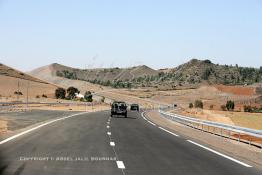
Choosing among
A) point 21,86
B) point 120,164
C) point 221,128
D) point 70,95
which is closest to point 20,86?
point 21,86

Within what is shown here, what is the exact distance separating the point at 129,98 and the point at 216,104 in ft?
89.9

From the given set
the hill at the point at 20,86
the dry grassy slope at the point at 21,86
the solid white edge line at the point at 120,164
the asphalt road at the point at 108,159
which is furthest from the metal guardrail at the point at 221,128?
the dry grassy slope at the point at 21,86

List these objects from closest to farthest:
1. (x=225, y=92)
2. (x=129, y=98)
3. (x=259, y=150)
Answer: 1. (x=259, y=150)
2. (x=129, y=98)
3. (x=225, y=92)

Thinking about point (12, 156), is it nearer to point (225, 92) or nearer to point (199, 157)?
point (199, 157)

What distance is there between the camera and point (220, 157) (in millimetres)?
17328

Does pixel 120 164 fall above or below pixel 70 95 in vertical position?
below

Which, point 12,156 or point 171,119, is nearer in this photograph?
point 12,156

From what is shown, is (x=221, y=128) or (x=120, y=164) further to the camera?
(x=221, y=128)

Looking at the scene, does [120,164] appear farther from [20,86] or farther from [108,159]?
[20,86]

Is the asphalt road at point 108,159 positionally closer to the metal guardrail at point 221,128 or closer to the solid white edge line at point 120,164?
the solid white edge line at point 120,164

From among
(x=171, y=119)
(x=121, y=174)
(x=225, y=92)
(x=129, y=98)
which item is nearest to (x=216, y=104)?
(x=129, y=98)

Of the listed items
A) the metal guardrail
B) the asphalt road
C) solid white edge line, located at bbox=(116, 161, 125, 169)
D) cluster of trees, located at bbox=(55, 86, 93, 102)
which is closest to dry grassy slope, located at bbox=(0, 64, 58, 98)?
cluster of trees, located at bbox=(55, 86, 93, 102)

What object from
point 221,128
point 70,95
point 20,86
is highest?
point 20,86

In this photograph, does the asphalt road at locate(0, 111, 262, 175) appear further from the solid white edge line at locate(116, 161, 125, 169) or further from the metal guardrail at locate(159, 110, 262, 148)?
the metal guardrail at locate(159, 110, 262, 148)
